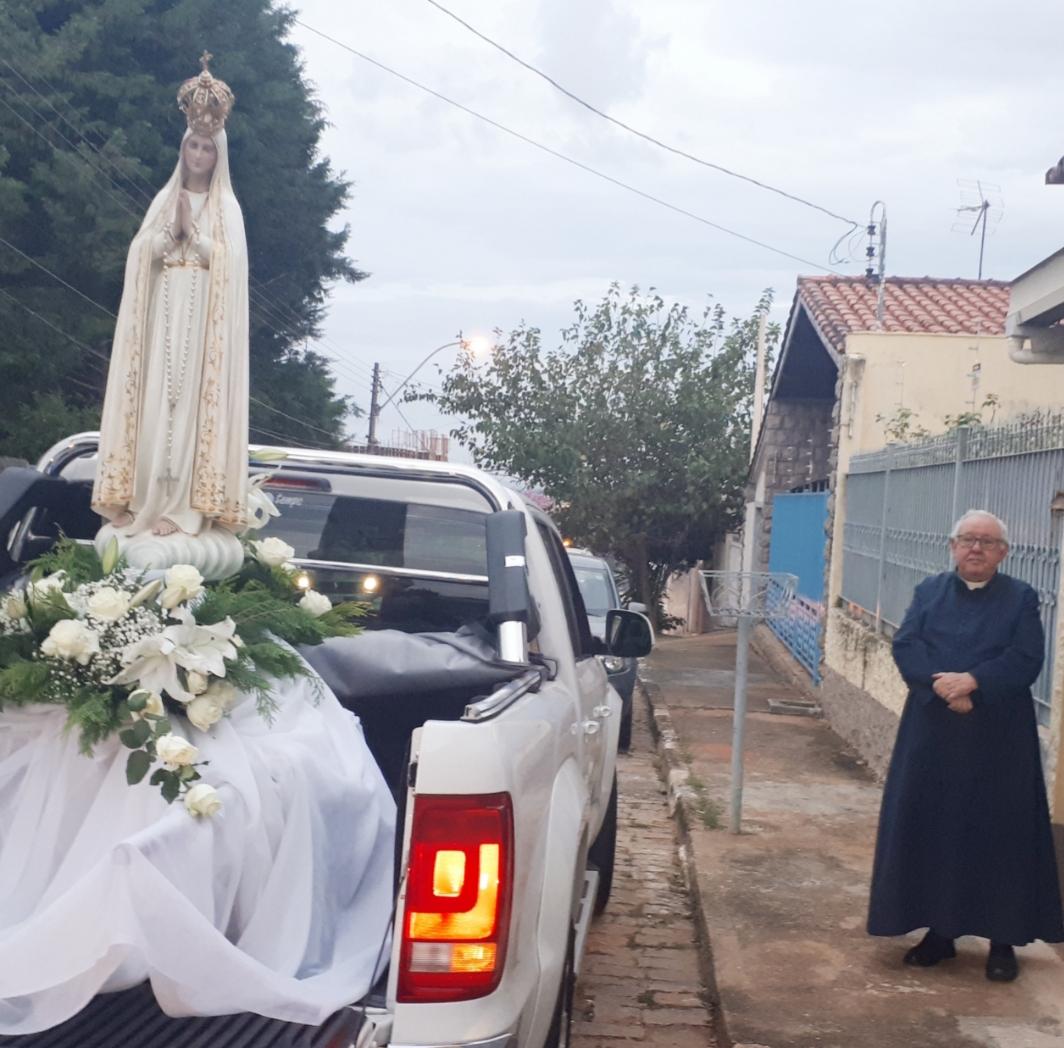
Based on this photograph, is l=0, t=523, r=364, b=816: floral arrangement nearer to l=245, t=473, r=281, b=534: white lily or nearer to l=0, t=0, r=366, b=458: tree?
l=245, t=473, r=281, b=534: white lily

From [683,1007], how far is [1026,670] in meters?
1.82

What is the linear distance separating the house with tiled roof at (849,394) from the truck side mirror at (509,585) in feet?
17.0

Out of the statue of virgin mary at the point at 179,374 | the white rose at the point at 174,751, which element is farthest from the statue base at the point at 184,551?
the white rose at the point at 174,751

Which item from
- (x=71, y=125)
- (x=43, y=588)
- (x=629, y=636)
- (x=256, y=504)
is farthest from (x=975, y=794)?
(x=71, y=125)

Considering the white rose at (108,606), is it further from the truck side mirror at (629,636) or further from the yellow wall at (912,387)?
the yellow wall at (912,387)

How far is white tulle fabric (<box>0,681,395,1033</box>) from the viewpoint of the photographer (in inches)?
95.9

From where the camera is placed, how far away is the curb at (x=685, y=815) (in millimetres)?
5250

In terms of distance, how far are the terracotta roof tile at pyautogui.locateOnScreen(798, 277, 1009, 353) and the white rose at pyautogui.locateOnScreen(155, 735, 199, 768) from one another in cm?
1228

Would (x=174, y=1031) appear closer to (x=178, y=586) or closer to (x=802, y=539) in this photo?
(x=178, y=586)

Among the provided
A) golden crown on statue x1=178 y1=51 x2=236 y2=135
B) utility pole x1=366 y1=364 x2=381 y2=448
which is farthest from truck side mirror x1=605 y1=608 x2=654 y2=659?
utility pole x1=366 y1=364 x2=381 y2=448

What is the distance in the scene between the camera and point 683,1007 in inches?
208

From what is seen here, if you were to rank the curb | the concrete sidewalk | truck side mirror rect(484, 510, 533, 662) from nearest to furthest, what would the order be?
truck side mirror rect(484, 510, 533, 662), the concrete sidewalk, the curb

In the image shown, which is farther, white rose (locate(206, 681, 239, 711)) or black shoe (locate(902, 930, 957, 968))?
black shoe (locate(902, 930, 957, 968))

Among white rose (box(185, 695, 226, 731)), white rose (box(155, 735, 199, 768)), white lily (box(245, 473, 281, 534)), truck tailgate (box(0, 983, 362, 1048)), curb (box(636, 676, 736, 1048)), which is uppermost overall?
white lily (box(245, 473, 281, 534))
